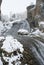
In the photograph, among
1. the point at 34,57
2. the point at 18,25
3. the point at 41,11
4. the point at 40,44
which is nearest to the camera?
the point at 34,57

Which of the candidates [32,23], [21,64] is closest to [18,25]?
[32,23]

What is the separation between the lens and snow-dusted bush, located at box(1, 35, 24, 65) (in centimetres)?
1055

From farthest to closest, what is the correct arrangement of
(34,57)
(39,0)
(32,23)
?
1. (39,0)
2. (32,23)
3. (34,57)

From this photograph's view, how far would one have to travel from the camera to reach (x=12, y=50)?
11188mm

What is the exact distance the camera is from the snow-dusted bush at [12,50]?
10.6 m

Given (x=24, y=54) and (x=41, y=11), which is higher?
(x=24, y=54)

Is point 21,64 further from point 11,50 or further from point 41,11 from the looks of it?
point 41,11

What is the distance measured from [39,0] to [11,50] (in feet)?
103

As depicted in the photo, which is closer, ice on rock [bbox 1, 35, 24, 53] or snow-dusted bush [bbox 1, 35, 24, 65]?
snow-dusted bush [bbox 1, 35, 24, 65]

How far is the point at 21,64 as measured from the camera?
10.5m

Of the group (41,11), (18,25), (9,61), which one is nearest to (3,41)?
(9,61)

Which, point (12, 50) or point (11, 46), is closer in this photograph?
point (12, 50)

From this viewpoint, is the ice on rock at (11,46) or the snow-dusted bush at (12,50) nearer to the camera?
the snow-dusted bush at (12,50)

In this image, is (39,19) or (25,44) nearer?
(25,44)
